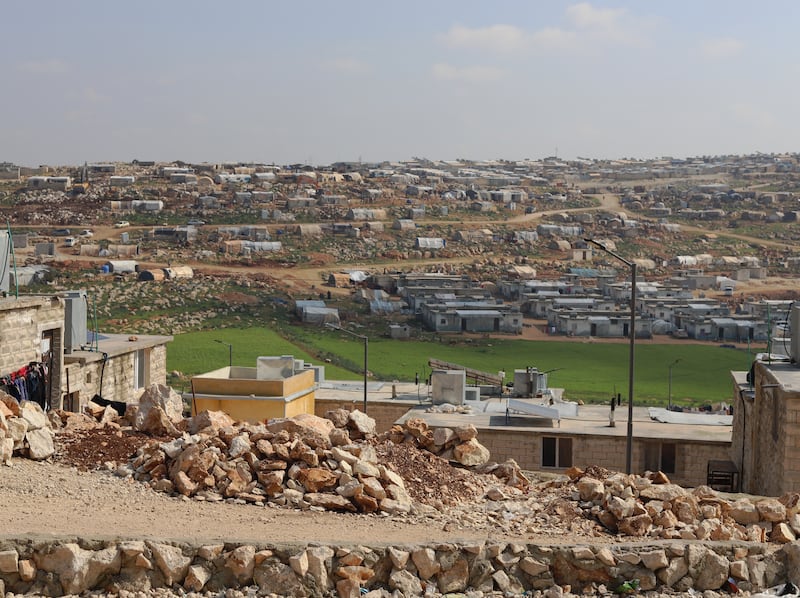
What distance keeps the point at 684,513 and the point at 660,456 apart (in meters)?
12.5

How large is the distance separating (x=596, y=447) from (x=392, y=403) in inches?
270

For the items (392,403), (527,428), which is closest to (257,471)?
(527,428)

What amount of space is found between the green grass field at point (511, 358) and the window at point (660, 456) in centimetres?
1955

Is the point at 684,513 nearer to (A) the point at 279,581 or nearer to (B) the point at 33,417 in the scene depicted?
(A) the point at 279,581

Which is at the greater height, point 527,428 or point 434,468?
point 434,468

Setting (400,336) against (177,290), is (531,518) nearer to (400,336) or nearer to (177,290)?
(400,336)

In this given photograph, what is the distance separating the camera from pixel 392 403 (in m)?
29.5

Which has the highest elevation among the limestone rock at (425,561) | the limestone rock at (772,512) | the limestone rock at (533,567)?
the limestone rock at (772,512)

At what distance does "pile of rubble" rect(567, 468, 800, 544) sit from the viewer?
469 inches

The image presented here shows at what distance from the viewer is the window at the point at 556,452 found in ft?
79.4

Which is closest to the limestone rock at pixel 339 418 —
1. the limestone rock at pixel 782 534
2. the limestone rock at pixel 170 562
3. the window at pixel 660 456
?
the limestone rock at pixel 170 562

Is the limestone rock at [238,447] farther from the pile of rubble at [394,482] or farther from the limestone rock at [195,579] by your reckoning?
the limestone rock at [195,579]

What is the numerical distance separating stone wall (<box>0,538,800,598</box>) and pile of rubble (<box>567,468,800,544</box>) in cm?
39

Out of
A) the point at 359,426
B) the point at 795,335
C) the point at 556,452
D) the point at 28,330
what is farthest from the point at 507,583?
the point at 556,452
